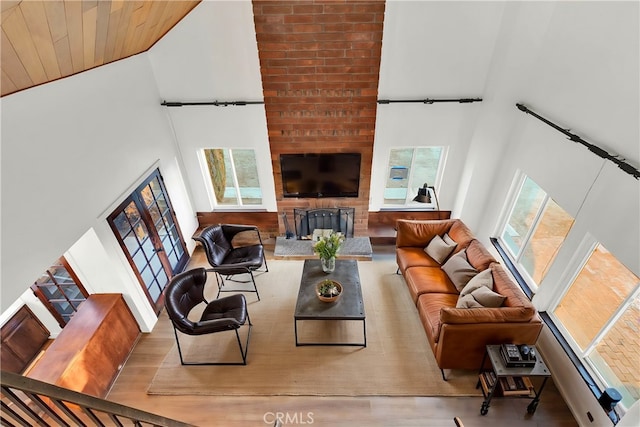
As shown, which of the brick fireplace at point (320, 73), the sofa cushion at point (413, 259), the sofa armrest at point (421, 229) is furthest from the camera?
the sofa armrest at point (421, 229)

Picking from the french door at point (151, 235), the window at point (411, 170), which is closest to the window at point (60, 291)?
the french door at point (151, 235)

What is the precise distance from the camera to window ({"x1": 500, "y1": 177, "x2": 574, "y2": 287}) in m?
3.71

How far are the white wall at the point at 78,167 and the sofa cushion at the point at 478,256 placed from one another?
4.06 metres

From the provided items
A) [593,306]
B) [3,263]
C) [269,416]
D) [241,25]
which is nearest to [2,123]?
[3,263]

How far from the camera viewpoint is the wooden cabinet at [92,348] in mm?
3115

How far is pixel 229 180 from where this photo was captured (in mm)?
5852

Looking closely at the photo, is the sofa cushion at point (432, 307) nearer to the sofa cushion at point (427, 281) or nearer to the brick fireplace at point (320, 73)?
the sofa cushion at point (427, 281)

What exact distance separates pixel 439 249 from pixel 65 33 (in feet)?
14.0

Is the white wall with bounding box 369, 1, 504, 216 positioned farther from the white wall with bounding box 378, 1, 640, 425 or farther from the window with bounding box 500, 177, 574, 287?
the window with bounding box 500, 177, 574, 287

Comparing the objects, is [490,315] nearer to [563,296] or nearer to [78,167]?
[563,296]

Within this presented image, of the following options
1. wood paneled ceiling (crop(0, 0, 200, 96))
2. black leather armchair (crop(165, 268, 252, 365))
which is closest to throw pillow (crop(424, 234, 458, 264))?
black leather armchair (crop(165, 268, 252, 365))

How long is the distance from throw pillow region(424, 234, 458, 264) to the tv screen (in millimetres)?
1398

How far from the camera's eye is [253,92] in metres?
4.66

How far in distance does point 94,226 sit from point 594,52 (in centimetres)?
497
